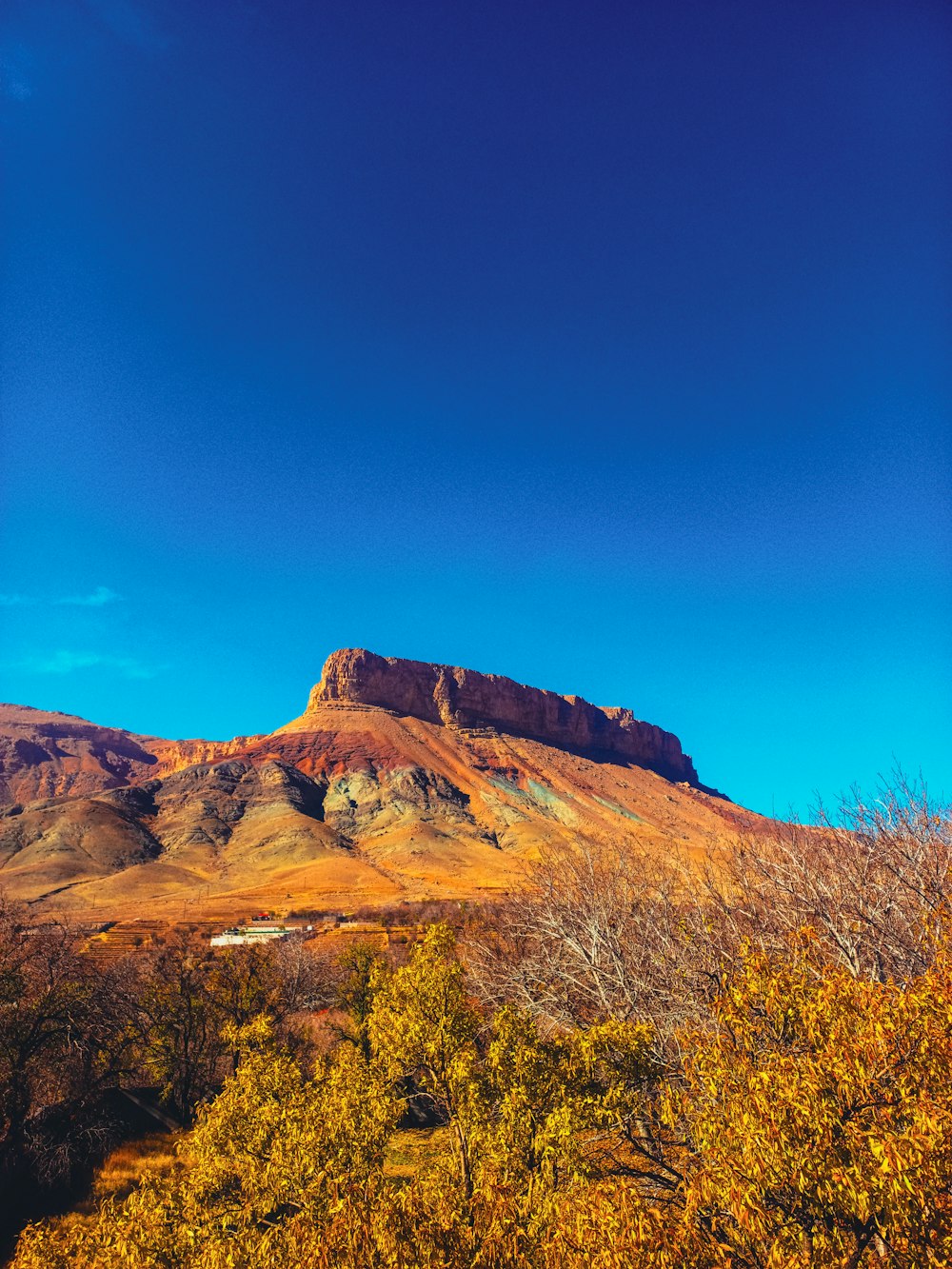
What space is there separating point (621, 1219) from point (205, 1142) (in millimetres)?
11334

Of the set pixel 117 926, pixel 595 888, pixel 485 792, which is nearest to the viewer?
pixel 595 888

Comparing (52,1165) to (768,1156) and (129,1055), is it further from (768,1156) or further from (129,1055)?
(768,1156)

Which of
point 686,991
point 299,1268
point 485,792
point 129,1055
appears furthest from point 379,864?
point 299,1268

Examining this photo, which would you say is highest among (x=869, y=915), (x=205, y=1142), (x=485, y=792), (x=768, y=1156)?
(x=485, y=792)

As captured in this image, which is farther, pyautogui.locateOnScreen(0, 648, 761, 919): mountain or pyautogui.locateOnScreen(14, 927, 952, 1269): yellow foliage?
pyautogui.locateOnScreen(0, 648, 761, 919): mountain

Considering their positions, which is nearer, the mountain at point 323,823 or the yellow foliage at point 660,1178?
the yellow foliage at point 660,1178

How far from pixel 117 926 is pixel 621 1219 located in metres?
87.5

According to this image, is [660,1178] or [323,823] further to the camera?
[323,823]

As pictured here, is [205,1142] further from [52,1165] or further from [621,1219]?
[52,1165]

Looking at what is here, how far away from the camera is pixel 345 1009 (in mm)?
40188

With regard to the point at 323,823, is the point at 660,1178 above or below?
below

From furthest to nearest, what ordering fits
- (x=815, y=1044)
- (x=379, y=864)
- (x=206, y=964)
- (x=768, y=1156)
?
(x=379, y=864), (x=206, y=964), (x=815, y=1044), (x=768, y=1156)

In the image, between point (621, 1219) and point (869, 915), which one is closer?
point (621, 1219)

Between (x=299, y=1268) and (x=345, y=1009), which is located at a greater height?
(x=299, y=1268)
